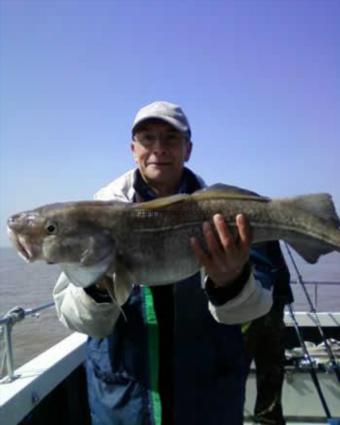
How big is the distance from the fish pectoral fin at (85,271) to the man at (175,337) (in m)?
0.15

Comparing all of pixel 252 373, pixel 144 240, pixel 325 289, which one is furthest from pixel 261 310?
pixel 325 289

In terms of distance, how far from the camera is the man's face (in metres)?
3.00

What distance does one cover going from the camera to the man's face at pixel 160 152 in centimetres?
300

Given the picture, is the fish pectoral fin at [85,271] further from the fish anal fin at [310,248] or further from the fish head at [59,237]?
the fish anal fin at [310,248]

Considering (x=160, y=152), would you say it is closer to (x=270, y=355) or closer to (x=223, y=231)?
(x=223, y=231)

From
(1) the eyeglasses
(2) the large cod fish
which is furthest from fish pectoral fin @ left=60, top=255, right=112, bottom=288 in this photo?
(1) the eyeglasses

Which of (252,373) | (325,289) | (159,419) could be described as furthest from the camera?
(325,289)

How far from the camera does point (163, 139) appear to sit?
304cm

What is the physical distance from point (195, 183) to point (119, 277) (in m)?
0.89

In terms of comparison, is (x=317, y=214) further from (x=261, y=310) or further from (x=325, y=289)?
(x=325, y=289)

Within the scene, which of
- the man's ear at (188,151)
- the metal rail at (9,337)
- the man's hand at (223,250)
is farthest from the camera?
Answer: the metal rail at (9,337)

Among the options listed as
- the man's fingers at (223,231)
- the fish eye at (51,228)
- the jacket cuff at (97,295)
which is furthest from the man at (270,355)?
the fish eye at (51,228)

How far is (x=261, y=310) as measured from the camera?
9.34ft

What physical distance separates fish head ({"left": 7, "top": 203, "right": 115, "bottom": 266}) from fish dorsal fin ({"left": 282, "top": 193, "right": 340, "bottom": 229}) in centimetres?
102
